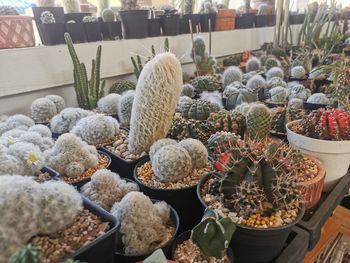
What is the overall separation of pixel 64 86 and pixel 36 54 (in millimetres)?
243

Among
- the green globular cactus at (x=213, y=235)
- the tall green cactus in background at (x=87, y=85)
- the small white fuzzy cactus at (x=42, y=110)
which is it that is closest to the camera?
the green globular cactus at (x=213, y=235)

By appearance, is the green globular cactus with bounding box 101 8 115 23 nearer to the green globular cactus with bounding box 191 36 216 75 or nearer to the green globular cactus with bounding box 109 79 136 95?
the green globular cactus with bounding box 109 79 136 95

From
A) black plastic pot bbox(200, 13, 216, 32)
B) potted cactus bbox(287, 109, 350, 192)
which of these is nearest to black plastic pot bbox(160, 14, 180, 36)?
black plastic pot bbox(200, 13, 216, 32)

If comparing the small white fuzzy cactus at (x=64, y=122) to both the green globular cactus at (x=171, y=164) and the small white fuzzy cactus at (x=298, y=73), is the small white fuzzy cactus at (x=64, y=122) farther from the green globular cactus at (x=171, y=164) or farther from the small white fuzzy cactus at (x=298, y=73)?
the small white fuzzy cactus at (x=298, y=73)

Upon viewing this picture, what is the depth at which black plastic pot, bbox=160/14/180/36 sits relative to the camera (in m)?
2.14

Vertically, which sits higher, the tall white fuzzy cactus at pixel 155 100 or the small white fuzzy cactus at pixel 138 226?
the tall white fuzzy cactus at pixel 155 100

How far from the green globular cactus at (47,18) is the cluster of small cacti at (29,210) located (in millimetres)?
1301

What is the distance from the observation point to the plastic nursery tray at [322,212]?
0.80 meters

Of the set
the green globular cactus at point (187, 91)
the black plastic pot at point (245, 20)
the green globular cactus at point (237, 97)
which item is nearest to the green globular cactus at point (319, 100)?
the green globular cactus at point (237, 97)

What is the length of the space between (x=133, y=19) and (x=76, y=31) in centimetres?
39

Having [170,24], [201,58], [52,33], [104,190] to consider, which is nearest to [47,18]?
[52,33]

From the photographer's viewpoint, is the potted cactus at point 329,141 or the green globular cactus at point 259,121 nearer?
the potted cactus at point 329,141

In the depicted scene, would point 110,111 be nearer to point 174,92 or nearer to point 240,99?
point 174,92

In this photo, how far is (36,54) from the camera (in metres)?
1.47
